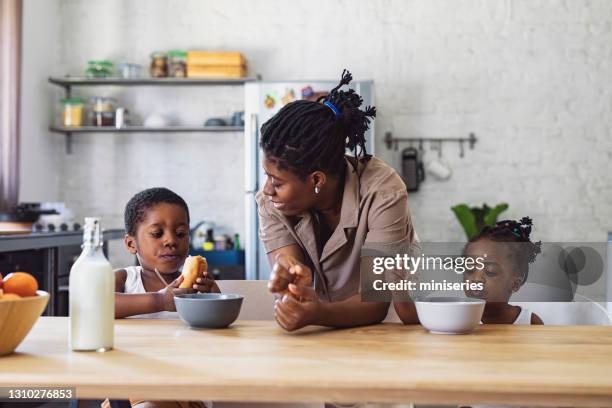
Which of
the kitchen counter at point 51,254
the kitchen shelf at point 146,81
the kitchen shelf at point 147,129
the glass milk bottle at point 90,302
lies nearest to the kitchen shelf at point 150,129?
the kitchen shelf at point 147,129

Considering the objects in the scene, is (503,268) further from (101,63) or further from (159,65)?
(101,63)

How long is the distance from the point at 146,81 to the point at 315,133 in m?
3.33

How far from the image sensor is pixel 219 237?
463 cm

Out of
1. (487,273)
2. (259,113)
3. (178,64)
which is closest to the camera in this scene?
(487,273)

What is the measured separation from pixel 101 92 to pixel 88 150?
41 centimetres

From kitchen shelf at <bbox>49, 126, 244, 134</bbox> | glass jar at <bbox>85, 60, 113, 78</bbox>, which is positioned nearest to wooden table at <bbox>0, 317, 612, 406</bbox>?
kitchen shelf at <bbox>49, 126, 244, 134</bbox>

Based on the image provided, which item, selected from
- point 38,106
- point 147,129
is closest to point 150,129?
point 147,129

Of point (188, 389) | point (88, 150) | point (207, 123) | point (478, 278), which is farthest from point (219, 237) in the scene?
point (188, 389)

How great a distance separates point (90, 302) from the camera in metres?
1.06

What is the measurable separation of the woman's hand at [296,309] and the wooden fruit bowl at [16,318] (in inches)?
15.5

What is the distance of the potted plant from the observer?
448 cm

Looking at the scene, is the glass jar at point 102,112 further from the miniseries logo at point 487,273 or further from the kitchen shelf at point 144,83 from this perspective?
the miniseries logo at point 487,273

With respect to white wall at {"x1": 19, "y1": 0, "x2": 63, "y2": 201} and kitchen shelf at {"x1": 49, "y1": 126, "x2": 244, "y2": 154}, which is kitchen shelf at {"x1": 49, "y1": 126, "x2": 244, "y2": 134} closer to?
kitchen shelf at {"x1": 49, "y1": 126, "x2": 244, "y2": 154}

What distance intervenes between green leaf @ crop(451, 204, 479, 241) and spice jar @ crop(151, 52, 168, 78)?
2.09 meters
